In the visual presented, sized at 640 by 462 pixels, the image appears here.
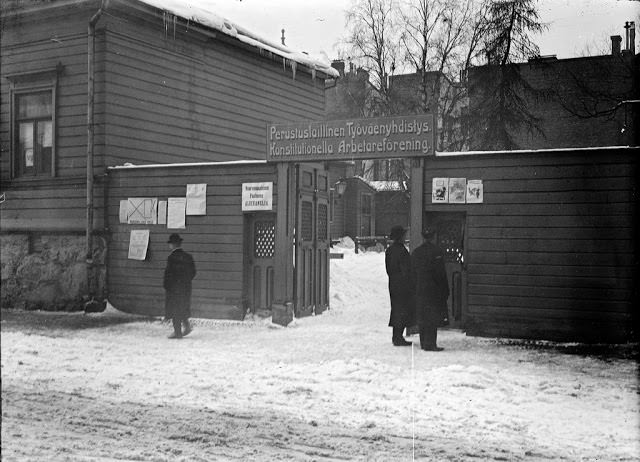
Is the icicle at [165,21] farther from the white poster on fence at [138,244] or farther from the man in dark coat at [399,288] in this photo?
the man in dark coat at [399,288]

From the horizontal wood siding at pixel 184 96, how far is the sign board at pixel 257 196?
314 cm

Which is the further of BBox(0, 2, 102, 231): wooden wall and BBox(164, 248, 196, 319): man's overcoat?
BBox(0, 2, 102, 231): wooden wall

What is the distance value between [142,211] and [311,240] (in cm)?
340

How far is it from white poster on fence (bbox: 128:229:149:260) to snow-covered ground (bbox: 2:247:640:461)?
2532 millimetres

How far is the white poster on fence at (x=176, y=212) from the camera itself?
1298 cm

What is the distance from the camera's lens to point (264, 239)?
500 inches

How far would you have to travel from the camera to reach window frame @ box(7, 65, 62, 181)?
44.7ft

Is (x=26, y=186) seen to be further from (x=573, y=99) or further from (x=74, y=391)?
(x=573, y=99)

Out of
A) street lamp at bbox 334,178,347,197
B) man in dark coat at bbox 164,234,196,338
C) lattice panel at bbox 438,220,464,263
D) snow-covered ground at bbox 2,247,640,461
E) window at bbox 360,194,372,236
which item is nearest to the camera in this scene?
snow-covered ground at bbox 2,247,640,461

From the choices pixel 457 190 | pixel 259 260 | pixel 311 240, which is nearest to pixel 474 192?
pixel 457 190

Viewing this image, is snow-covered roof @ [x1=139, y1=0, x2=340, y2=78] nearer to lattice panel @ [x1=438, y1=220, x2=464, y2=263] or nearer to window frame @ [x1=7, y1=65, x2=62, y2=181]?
window frame @ [x1=7, y1=65, x2=62, y2=181]

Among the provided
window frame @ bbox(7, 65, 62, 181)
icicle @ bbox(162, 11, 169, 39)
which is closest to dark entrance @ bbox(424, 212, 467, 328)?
icicle @ bbox(162, 11, 169, 39)

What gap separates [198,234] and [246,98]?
616 centimetres

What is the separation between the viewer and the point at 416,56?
28.3 m
